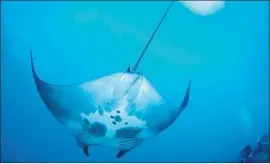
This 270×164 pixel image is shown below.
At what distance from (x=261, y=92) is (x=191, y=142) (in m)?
2.29

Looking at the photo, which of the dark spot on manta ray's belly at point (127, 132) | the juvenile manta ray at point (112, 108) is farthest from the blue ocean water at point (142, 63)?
the dark spot on manta ray's belly at point (127, 132)

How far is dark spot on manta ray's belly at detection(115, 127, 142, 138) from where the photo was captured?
140 inches

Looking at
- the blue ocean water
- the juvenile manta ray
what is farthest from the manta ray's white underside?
the blue ocean water

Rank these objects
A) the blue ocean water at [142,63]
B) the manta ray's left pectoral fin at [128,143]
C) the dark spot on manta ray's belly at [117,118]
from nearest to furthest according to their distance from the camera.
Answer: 1. the dark spot on manta ray's belly at [117,118]
2. the manta ray's left pectoral fin at [128,143]
3. the blue ocean water at [142,63]

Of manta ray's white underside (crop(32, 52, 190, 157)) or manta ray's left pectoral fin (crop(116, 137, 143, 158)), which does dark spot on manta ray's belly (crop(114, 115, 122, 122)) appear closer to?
manta ray's white underside (crop(32, 52, 190, 157))

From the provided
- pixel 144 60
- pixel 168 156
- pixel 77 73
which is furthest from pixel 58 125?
pixel 168 156

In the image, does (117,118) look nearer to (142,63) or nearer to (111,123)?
(111,123)

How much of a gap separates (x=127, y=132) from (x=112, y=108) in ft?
1.24

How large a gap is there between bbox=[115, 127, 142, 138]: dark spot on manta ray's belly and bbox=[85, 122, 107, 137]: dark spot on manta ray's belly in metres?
0.17

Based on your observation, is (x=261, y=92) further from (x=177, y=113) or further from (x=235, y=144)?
(x=177, y=113)

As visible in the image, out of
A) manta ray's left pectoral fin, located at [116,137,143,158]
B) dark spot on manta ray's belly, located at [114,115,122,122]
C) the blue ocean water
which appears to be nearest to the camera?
dark spot on manta ray's belly, located at [114,115,122,122]

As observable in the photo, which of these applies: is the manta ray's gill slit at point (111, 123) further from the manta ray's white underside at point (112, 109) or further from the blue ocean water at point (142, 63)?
the blue ocean water at point (142, 63)

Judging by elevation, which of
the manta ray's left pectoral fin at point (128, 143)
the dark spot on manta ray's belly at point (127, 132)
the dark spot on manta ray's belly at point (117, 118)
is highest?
the dark spot on manta ray's belly at point (117, 118)

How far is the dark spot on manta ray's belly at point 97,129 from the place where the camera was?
352 cm
